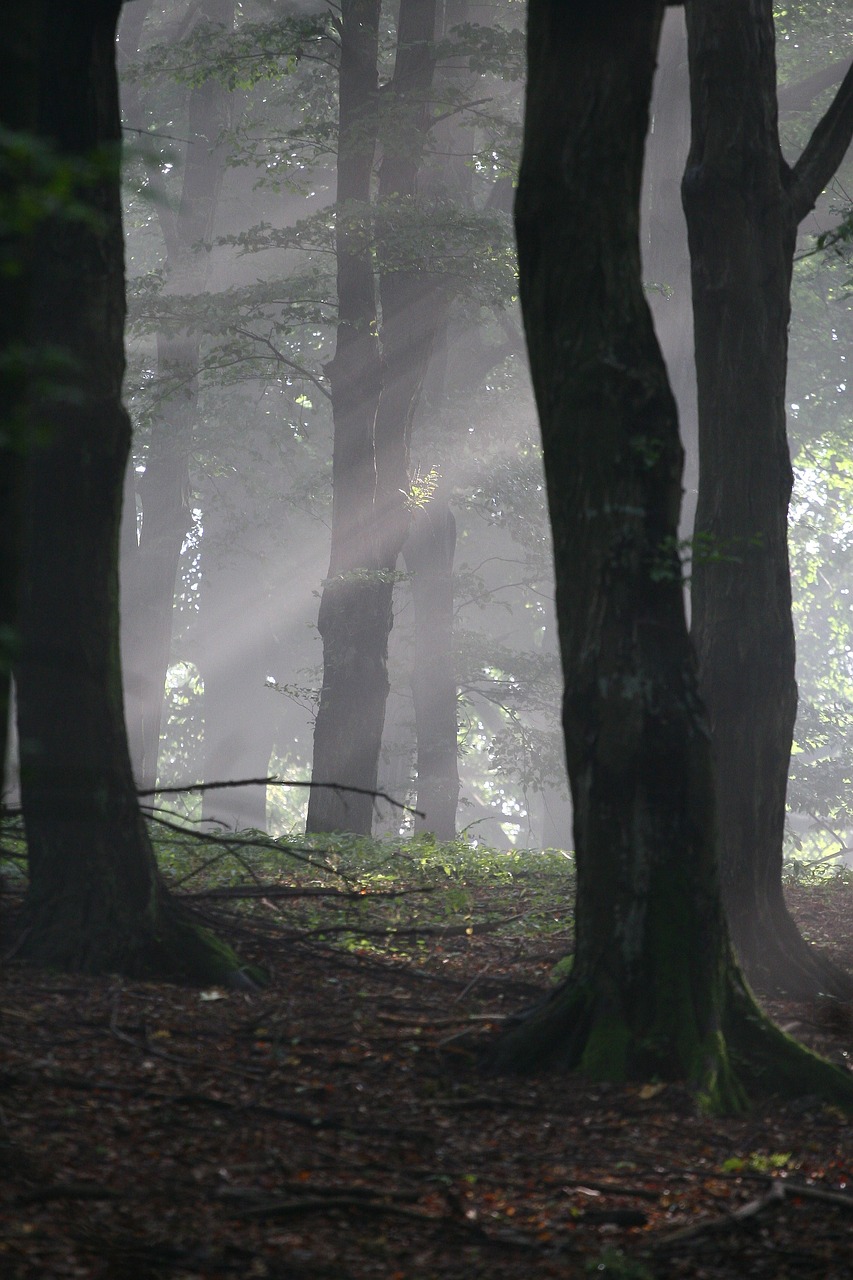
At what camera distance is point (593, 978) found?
6.70 metres

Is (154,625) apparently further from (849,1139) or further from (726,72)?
(849,1139)

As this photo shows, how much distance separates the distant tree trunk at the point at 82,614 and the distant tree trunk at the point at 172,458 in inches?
796

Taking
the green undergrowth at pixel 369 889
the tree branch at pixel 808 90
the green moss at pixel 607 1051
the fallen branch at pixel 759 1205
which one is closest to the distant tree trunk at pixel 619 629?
the green moss at pixel 607 1051

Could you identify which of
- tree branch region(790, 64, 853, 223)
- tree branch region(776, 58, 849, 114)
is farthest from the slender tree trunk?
tree branch region(776, 58, 849, 114)

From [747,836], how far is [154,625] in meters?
21.3

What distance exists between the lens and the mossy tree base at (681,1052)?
6480mm

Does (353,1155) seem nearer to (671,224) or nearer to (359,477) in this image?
(359,477)

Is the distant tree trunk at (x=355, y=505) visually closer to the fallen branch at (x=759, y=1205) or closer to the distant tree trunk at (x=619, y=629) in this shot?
the distant tree trunk at (x=619, y=629)

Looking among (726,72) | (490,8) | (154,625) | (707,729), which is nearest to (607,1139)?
(707,729)

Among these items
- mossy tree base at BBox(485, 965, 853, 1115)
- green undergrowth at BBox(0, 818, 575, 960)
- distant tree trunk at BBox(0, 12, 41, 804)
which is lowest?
mossy tree base at BBox(485, 965, 853, 1115)

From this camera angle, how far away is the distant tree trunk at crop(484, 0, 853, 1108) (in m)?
Result: 6.52

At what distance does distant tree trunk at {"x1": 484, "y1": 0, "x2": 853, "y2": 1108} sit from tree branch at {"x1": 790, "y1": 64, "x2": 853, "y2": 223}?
3.62 m

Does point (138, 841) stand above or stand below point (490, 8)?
below

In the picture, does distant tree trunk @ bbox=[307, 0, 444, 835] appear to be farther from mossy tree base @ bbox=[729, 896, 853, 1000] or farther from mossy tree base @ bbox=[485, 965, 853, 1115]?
mossy tree base @ bbox=[485, 965, 853, 1115]
